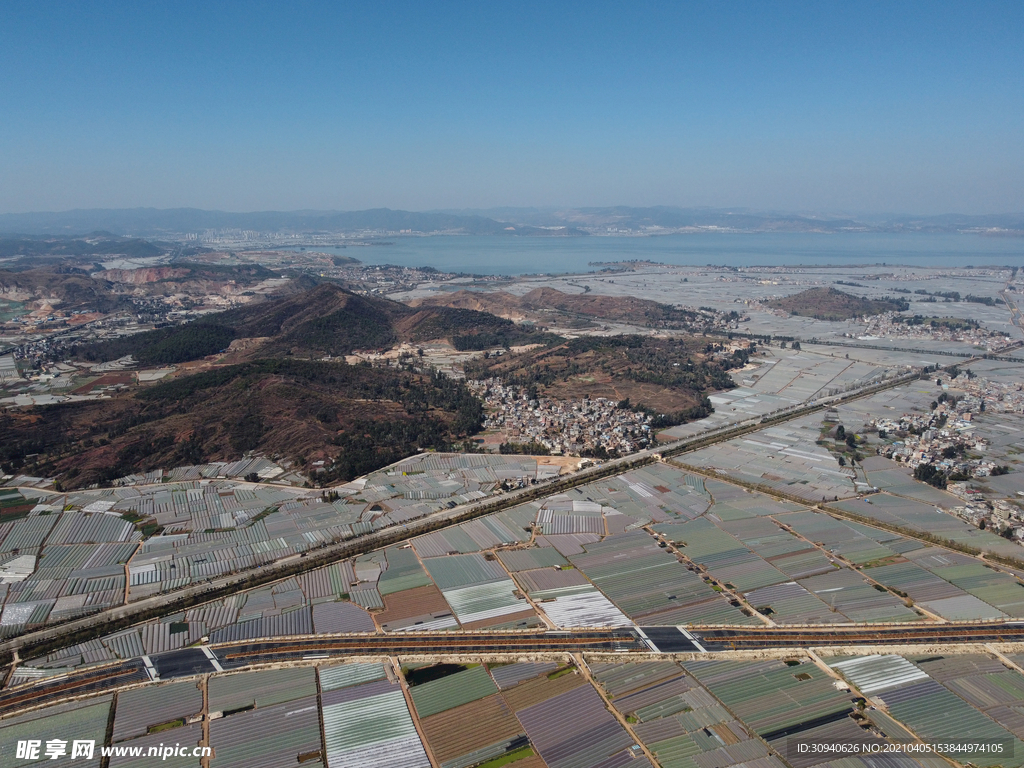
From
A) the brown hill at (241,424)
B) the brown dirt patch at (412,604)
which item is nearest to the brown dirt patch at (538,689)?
the brown dirt patch at (412,604)

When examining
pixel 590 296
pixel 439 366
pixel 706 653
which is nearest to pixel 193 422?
pixel 439 366

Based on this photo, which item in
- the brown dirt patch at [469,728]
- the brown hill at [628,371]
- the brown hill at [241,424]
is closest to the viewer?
the brown dirt patch at [469,728]

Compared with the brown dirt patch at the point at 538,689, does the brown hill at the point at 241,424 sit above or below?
above

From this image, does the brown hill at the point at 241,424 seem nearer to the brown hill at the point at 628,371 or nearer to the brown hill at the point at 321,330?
the brown hill at the point at 628,371

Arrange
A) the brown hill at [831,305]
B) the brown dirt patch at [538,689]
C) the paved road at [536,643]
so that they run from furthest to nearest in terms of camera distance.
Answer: the brown hill at [831,305] → the paved road at [536,643] → the brown dirt patch at [538,689]

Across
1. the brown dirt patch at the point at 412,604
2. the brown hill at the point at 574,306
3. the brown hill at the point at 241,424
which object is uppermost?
the brown hill at the point at 574,306

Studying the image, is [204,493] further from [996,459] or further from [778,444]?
[996,459]

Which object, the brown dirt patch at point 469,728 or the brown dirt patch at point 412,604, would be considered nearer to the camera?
the brown dirt patch at point 469,728

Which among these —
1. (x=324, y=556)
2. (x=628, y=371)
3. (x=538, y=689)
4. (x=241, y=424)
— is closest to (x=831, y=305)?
(x=628, y=371)

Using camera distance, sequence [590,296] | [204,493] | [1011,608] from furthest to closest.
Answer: [590,296]
[204,493]
[1011,608]
